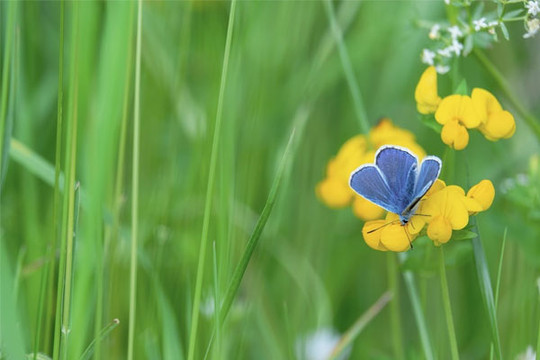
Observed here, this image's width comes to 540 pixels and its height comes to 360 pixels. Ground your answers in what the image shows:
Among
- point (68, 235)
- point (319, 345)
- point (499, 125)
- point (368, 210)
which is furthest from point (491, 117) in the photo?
point (319, 345)

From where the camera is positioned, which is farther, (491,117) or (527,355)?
(527,355)

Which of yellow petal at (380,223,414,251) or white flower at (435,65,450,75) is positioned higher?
white flower at (435,65,450,75)

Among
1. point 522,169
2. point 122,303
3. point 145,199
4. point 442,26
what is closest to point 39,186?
point 145,199

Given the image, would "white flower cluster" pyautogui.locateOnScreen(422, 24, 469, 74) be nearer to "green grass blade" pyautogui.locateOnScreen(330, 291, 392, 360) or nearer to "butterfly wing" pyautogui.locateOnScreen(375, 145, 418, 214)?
"butterfly wing" pyautogui.locateOnScreen(375, 145, 418, 214)

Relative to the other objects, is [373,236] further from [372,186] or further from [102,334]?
[102,334]

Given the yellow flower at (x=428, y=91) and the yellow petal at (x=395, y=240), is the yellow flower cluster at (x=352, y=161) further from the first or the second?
the yellow petal at (x=395, y=240)

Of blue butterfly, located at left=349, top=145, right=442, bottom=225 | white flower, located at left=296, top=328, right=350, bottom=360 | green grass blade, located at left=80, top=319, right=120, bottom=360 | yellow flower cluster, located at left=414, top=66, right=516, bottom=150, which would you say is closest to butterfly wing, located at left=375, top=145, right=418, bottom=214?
blue butterfly, located at left=349, top=145, right=442, bottom=225
